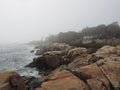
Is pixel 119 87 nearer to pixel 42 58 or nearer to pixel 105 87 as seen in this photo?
pixel 105 87

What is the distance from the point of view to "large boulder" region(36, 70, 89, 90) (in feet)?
37.0

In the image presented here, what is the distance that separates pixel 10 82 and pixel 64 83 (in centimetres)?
338

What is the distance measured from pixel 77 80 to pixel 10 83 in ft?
13.9

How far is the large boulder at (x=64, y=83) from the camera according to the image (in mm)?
11273

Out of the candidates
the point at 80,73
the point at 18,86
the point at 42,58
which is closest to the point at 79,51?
the point at 42,58

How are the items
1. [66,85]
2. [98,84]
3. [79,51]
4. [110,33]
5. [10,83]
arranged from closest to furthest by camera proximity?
[10,83] < [66,85] < [98,84] < [79,51] < [110,33]

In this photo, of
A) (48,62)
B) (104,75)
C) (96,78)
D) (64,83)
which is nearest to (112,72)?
(104,75)

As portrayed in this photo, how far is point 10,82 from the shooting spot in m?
10.2

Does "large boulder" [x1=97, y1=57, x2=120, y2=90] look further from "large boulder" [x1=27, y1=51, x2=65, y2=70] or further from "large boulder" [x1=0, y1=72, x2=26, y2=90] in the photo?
"large boulder" [x1=27, y1=51, x2=65, y2=70]

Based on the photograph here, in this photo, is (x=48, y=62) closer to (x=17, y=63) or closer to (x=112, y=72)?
(x=17, y=63)

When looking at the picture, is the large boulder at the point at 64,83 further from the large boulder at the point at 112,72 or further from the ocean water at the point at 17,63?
the ocean water at the point at 17,63

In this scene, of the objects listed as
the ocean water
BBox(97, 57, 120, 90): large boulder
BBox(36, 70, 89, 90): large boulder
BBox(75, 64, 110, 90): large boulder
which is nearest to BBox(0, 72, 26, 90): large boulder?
BBox(36, 70, 89, 90): large boulder

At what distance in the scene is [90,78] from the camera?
12938mm

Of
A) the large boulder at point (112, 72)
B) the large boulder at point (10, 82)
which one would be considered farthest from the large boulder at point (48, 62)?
the large boulder at point (10, 82)
